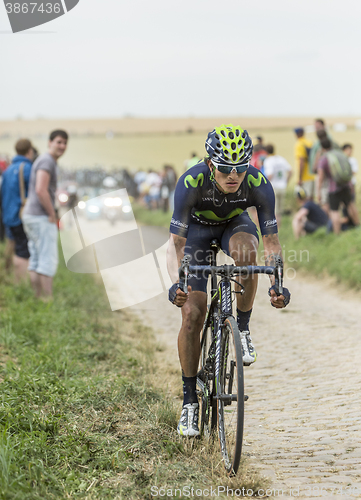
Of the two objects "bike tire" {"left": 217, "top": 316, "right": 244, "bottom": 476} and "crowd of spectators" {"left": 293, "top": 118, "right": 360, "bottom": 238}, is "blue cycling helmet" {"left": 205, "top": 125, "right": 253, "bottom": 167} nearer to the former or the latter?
"bike tire" {"left": 217, "top": 316, "right": 244, "bottom": 476}

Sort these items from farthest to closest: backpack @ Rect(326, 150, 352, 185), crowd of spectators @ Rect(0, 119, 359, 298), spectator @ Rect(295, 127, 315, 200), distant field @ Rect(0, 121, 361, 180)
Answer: distant field @ Rect(0, 121, 361, 180) < spectator @ Rect(295, 127, 315, 200) < backpack @ Rect(326, 150, 352, 185) < crowd of spectators @ Rect(0, 119, 359, 298)

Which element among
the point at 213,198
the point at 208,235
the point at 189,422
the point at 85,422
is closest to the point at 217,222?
the point at 208,235

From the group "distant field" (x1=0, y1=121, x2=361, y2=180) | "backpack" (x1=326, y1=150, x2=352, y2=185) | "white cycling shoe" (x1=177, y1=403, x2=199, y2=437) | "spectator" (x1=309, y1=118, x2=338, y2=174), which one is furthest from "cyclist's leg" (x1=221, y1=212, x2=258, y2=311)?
"distant field" (x1=0, y1=121, x2=361, y2=180)

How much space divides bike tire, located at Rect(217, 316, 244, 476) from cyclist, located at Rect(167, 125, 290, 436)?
0.33 meters

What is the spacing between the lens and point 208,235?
458 centimetres

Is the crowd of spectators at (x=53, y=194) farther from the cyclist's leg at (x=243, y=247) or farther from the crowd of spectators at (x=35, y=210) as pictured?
the cyclist's leg at (x=243, y=247)

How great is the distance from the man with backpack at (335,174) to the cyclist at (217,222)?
8586 mm

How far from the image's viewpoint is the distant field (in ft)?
202

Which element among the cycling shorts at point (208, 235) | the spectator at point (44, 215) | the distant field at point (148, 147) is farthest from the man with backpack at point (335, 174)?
the distant field at point (148, 147)

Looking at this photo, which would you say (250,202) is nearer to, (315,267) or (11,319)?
(11,319)

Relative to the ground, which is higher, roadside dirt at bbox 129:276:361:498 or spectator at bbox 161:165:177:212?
spectator at bbox 161:165:177:212

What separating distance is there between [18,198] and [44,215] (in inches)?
44.9

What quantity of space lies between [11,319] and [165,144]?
73.8 m

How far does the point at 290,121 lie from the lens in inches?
3745
